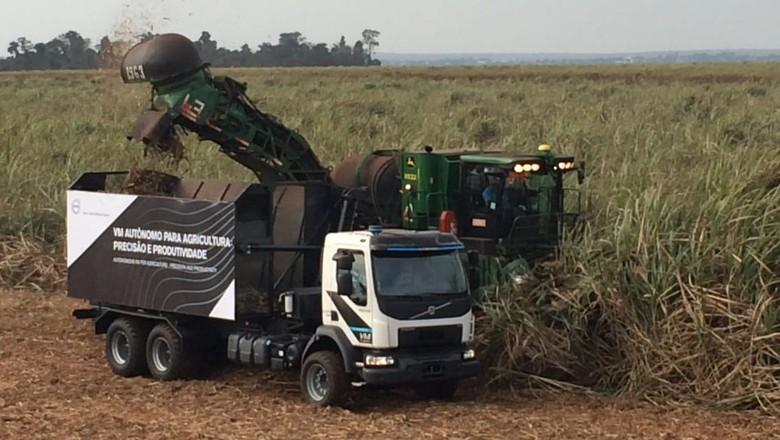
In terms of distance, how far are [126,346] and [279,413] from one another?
10.0 feet

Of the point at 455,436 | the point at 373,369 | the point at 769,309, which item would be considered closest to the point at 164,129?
the point at 373,369

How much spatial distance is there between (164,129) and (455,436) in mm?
6067

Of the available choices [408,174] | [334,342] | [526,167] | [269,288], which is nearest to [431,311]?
[334,342]

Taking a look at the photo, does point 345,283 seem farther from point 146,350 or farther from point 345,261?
point 146,350

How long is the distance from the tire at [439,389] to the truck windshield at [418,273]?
93cm

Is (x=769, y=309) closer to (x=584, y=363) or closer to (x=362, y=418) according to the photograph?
(x=584, y=363)

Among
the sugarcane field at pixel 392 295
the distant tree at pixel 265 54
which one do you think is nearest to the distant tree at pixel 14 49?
the distant tree at pixel 265 54

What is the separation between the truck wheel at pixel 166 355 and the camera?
43.5 ft

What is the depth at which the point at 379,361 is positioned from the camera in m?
11.5

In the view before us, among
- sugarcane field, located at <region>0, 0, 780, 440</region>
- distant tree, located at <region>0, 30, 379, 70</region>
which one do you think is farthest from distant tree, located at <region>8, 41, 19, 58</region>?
sugarcane field, located at <region>0, 0, 780, 440</region>

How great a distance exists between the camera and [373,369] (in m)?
11.5

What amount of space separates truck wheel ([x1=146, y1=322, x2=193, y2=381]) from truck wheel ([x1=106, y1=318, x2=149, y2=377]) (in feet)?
0.32

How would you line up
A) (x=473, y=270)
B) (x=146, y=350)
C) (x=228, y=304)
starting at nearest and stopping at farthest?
(x=473, y=270) < (x=228, y=304) < (x=146, y=350)

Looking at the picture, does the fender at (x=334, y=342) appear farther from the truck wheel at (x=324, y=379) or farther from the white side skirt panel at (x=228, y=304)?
the white side skirt panel at (x=228, y=304)
